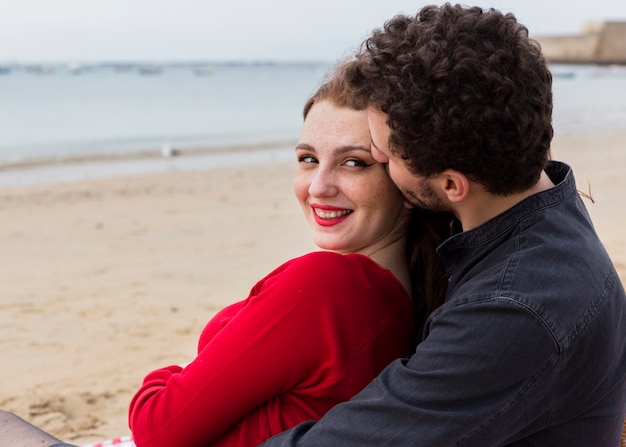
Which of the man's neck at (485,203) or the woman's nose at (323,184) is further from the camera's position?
the woman's nose at (323,184)

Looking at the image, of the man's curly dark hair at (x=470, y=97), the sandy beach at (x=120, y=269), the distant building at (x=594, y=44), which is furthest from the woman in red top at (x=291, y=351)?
the distant building at (x=594, y=44)

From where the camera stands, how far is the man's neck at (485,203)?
1.75m

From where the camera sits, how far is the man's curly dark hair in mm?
1608

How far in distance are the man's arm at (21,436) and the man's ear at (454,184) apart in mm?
1225

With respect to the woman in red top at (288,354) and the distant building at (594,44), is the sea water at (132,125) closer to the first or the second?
the distant building at (594,44)

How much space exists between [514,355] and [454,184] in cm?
43

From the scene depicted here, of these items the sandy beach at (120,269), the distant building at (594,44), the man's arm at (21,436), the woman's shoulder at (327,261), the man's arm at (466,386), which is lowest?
the sandy beach at (120,269)

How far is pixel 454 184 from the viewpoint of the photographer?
1762mm

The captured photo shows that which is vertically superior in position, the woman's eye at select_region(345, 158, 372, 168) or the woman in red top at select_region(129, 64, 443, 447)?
the woman's eye at select_region(345, 158, 372, 168)

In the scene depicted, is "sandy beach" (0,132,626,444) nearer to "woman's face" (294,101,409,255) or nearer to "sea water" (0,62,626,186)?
"woman's face" (294,101,409,255)

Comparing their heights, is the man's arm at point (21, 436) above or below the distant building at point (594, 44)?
below

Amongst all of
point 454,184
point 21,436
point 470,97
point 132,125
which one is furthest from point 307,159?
point 132,125

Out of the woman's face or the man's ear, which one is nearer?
the man's ear

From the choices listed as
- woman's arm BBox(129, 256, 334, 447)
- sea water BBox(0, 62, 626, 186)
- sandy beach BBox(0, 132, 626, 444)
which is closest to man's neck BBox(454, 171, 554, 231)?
woman's arm BBox(129, 256, 334, 447)
